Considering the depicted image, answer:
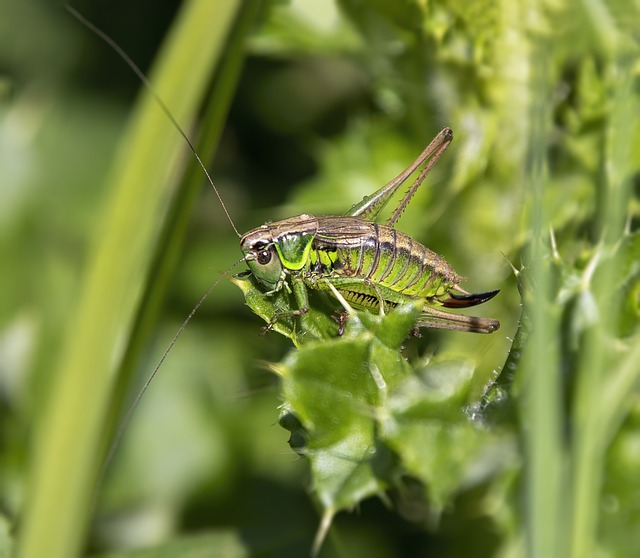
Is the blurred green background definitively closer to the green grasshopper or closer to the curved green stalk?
the curved green stalk

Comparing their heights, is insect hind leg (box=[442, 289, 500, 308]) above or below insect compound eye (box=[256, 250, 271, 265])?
below

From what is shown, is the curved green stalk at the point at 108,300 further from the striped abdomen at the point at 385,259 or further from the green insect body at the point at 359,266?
the striped abdomen at the point at 385,259

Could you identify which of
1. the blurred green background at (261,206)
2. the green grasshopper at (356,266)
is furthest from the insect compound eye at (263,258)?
the blurred green background at (261,206)

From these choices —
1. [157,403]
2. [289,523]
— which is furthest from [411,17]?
[157,403]

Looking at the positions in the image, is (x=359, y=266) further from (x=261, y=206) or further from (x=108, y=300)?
(x=261, y=206)

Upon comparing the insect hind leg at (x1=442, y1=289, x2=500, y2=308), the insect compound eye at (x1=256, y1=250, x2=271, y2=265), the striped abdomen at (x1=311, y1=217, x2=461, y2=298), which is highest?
the insect compound eye at (x1=256, y1=250, x2=271, y2=265)

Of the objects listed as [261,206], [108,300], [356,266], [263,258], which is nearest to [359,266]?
[356,266]

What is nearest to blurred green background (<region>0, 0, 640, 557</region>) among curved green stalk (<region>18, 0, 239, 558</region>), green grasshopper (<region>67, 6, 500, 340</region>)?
curved green stalk (<region>18, 0, 239, 558</region>)
